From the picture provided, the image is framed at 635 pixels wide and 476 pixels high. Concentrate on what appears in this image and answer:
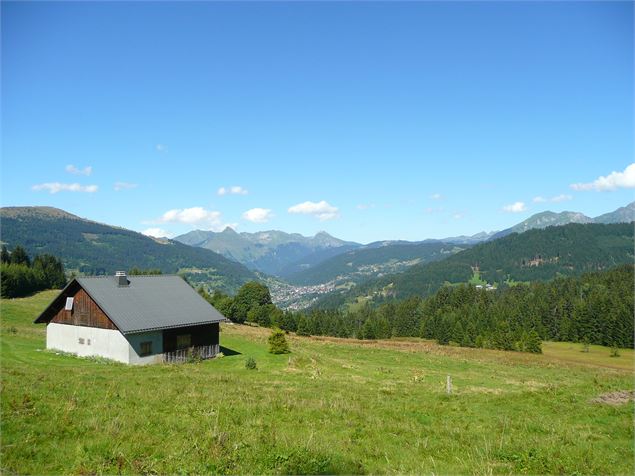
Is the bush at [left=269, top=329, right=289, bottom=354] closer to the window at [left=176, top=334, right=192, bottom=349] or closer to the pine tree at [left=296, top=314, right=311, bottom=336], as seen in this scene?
the window at [left=176, top=334, right=192, bottom=349]

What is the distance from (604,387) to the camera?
2205 cm

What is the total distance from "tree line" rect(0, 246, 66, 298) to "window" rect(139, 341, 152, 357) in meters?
68.3

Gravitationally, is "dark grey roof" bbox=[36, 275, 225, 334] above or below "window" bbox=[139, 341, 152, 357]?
above

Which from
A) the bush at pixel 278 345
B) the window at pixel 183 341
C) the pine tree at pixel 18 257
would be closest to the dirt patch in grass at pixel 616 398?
the bush at pixel 278 345

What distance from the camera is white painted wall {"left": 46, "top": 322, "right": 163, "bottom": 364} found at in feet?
120

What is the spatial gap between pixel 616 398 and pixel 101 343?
39126 mm

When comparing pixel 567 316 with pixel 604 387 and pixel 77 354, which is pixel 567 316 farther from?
pixel 77 354

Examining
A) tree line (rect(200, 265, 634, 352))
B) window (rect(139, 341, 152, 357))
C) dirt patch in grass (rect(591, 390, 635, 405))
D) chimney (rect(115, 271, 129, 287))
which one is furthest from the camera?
tree line (rect(200, 265, 634, 352))

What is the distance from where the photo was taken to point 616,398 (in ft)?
61.1

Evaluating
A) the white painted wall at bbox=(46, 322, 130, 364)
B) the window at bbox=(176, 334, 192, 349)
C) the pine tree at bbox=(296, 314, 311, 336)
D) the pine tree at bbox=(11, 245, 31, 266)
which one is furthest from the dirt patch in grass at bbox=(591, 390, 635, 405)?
the pine tree at bbox=(11, 245, 31, 266)

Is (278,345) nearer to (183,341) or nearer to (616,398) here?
(183,341)

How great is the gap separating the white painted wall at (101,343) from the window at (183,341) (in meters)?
2.00

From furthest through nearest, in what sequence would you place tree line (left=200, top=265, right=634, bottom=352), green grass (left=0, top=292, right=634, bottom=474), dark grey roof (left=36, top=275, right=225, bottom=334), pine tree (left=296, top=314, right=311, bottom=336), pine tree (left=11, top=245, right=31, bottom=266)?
pine tree (left=296, top=314, right=311, bottom=336) → pine tree (left=11, top=245, right=31, bottom=266) → tree line (left=200, top=265, right=634, bottom=352) → dark grey roof (left=36, top=275, right=225, bottom=334) → green grass (left=0, top=292, right=634, bottom=474)

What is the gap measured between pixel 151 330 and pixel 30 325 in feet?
105
